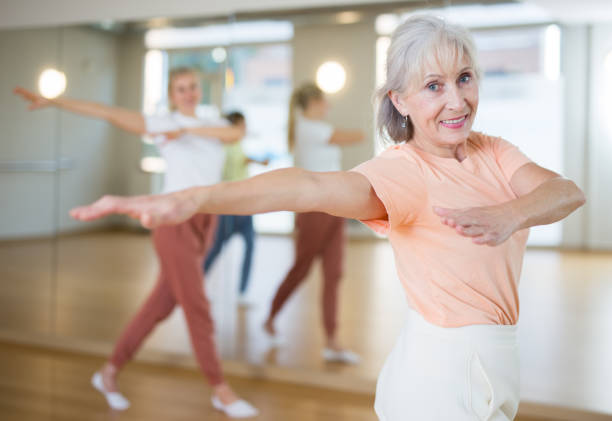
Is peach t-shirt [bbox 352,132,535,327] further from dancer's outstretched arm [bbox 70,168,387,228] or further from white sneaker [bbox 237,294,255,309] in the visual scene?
white sneaker [bbox 237,294,255,309]

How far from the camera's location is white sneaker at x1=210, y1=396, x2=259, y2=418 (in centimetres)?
304

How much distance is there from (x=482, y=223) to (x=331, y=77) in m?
2.53

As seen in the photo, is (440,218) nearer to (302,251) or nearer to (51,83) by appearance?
(302,251)

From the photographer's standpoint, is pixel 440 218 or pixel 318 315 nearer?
pixel 440 218

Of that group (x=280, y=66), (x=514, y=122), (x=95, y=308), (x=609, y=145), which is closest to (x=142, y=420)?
(x=95, y=308)

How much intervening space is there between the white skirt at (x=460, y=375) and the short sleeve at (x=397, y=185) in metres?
0.24

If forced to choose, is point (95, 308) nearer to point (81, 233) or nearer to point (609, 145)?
point (81, 233)

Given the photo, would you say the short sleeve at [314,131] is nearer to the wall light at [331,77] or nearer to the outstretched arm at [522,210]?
the wall light at [331,77]

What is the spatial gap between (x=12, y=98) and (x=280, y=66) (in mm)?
1853

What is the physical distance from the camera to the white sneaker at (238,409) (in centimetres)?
304

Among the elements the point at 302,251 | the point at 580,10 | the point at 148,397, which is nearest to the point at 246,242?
the point at 302,251

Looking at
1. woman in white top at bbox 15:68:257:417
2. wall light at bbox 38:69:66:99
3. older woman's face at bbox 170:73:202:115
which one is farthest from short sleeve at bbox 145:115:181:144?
wall light at bbox 38:69:66:99

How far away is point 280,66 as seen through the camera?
3.56m

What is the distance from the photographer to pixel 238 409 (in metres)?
3.05
